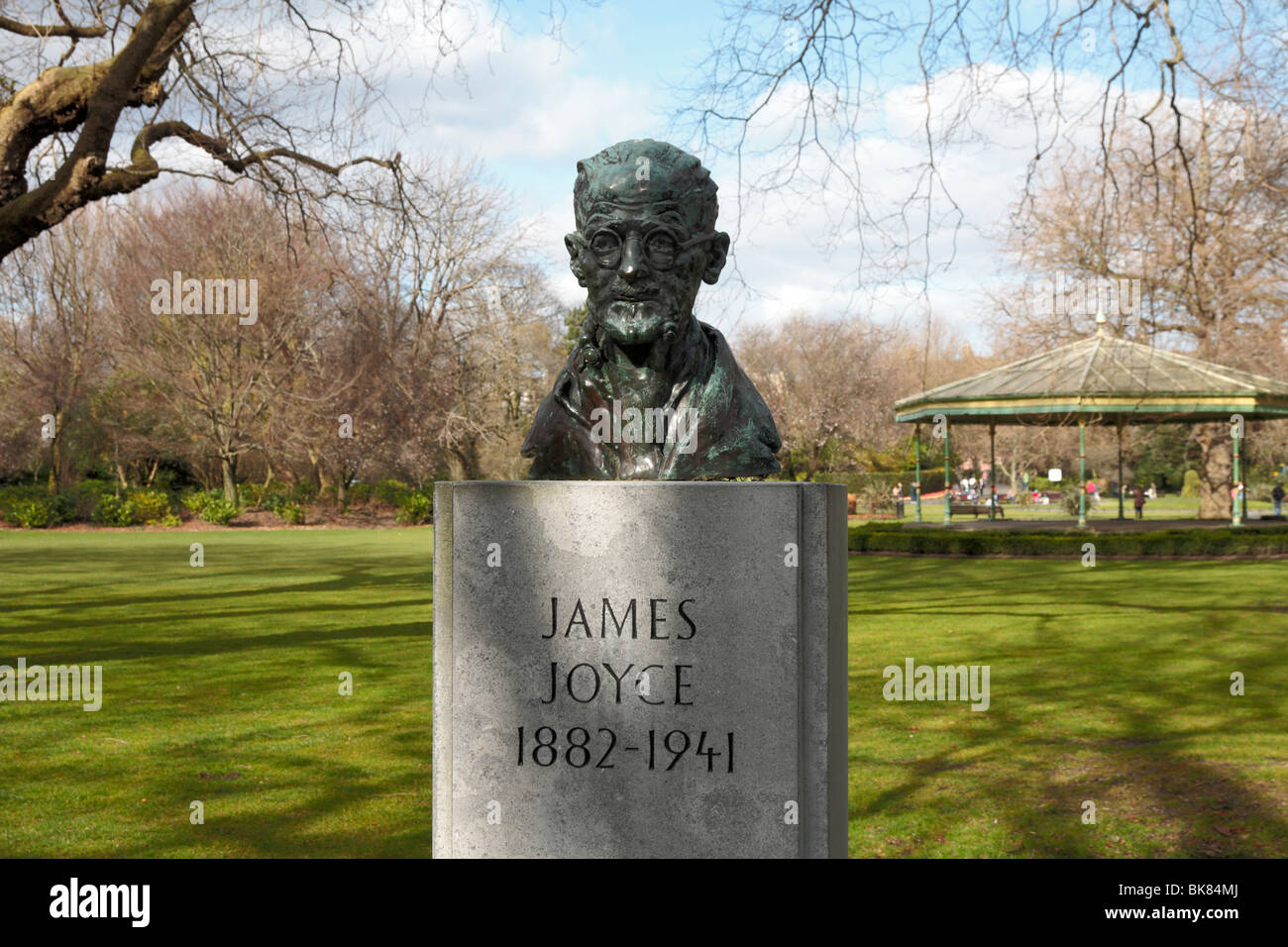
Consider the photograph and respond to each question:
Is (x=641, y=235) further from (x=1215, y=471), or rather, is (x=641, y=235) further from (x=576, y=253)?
(x=1215, y=471)

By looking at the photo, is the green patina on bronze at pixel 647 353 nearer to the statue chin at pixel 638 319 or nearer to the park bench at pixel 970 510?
the statue chin at pixel 638 319

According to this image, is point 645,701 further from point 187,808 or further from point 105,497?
point 105,497

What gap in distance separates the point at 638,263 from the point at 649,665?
1.58 m

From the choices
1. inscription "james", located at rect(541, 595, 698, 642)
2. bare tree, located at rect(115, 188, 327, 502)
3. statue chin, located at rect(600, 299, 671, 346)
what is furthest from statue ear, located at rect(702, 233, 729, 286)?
bare tree, located at rect(115, 188, 327, 502)

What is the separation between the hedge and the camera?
79.3ft

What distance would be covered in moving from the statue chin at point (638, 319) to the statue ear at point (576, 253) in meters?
0.21

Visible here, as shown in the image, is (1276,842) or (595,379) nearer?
(595,379)

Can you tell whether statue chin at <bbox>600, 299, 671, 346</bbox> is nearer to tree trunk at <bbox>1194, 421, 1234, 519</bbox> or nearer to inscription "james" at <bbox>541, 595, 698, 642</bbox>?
inscription "james" at <bbox>541, 595, 698, 642</bbox>

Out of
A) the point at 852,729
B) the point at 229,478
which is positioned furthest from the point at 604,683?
the point at 229,478

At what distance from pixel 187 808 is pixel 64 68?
932 cm

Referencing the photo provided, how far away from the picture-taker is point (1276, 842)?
599 centimetres

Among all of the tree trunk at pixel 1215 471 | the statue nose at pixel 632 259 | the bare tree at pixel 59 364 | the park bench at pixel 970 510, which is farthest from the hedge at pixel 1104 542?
the bare tree at pixel 59 364

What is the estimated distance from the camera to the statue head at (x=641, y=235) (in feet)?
14.5

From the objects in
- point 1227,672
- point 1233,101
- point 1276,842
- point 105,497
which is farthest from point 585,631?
point 105,497
